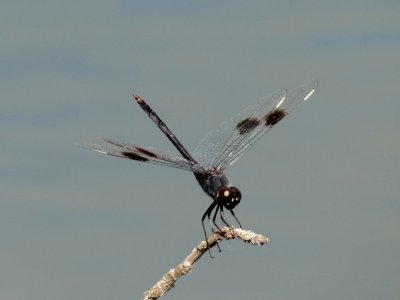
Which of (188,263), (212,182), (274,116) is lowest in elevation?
(188,263)

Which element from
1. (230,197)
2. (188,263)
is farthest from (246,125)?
(188,263)

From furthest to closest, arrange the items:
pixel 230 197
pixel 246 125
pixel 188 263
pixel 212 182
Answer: pixel 246 125
pixel 212 182
pixel 230 197
pixel 188 263

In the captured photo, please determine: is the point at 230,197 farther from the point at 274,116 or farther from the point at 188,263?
the point at 274,116

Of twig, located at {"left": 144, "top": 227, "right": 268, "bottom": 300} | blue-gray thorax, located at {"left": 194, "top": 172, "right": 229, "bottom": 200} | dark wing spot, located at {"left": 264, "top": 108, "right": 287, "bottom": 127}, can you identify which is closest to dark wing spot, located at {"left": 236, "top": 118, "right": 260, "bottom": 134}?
dark wing spot, located at {"left": 264, "top": 108, "right": 287, "bottom": 127}

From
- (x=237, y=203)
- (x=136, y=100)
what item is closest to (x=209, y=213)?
(x=237, y=203)

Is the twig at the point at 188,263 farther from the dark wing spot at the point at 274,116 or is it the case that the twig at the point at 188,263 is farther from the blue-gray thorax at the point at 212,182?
the dark wing spot at the point at 274,116

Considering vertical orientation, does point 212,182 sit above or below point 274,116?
below
